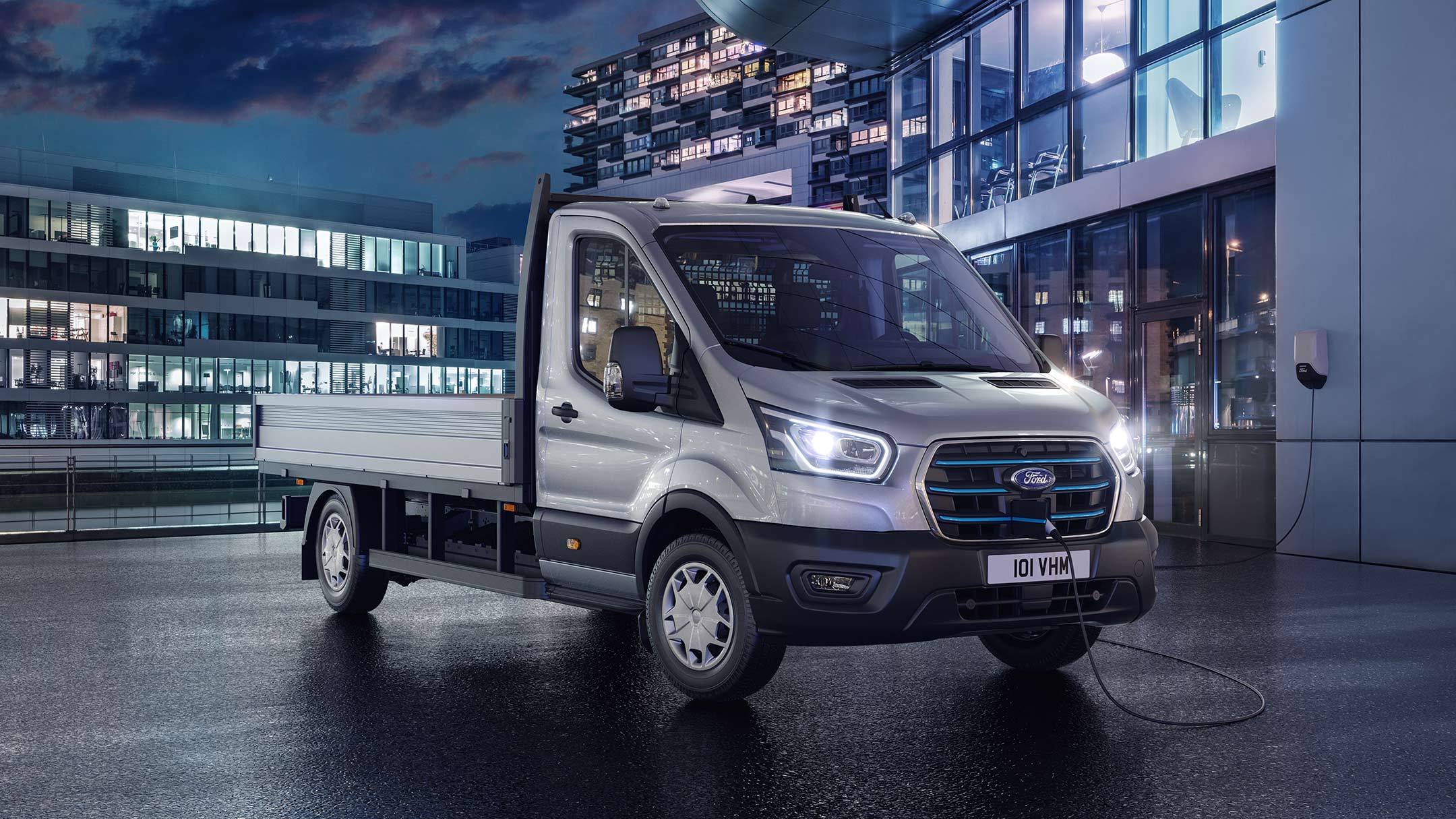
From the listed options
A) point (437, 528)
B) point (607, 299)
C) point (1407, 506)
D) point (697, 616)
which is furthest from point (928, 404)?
point (1407, 506)

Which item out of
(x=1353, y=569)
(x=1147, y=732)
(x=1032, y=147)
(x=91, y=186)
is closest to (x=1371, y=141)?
(x=1353, y=569)

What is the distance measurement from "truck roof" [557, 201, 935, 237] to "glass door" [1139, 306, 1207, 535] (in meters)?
9.80

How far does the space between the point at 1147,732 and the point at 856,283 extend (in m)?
2.78

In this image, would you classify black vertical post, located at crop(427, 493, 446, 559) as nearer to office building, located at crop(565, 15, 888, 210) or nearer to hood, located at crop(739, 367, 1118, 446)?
hood, located at crop(739, 367, 1118, 446)

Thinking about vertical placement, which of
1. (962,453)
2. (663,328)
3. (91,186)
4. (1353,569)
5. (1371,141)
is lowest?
(1353,569)

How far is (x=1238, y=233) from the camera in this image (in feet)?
53.0

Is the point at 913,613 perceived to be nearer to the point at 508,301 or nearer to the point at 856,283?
the point at 856,283

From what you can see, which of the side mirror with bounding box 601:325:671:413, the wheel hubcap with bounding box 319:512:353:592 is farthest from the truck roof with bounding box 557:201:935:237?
the wheel hubcap with bounding box 319:512:353:592

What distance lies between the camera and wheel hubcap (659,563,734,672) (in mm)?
6398

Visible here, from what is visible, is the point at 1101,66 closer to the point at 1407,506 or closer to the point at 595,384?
the point at 1407,506

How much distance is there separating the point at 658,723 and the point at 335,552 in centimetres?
451

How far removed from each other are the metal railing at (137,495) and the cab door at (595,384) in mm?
11388

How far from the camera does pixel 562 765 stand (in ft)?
17.8

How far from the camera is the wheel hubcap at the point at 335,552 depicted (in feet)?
31.8
